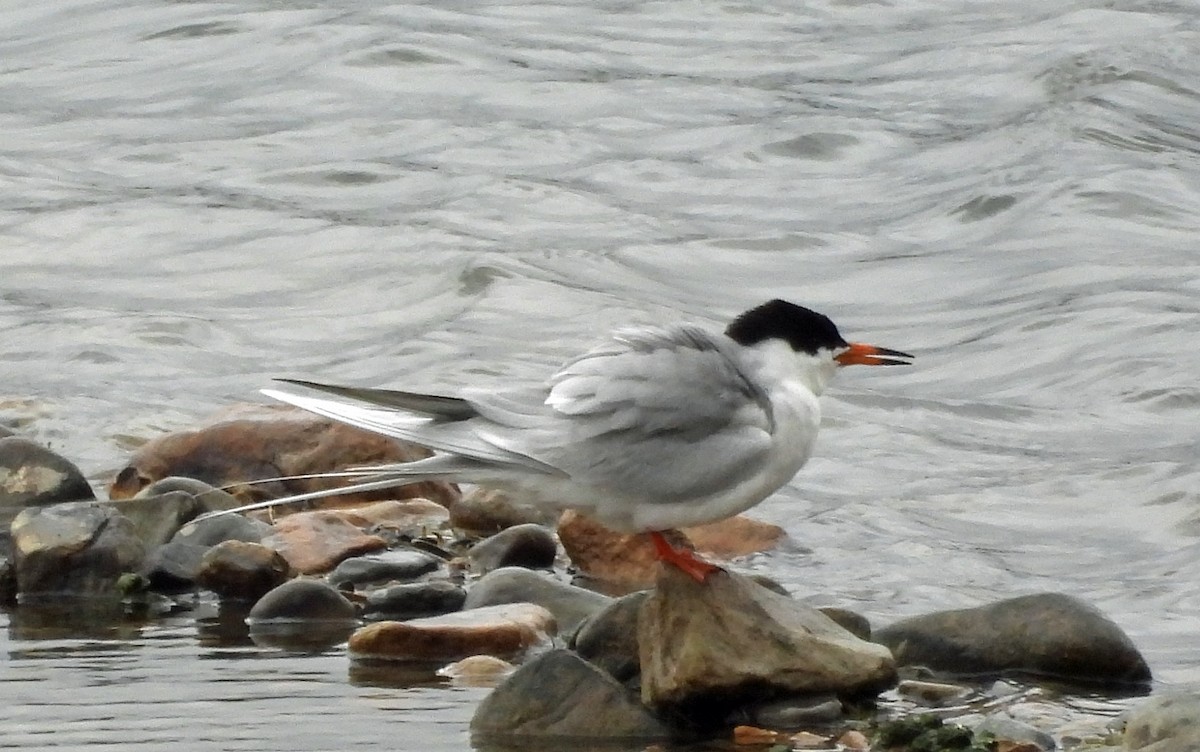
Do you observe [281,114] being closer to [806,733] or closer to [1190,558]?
[1190,558]

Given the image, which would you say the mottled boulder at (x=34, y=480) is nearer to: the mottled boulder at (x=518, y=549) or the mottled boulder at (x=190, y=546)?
the mottled boulder at (x=190, y=546)

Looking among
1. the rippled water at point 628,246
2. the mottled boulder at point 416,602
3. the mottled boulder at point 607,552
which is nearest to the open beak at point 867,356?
the rippled water at point 628,246

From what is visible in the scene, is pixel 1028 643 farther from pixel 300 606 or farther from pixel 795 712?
pixel 300 606

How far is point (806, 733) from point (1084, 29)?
39.1ft

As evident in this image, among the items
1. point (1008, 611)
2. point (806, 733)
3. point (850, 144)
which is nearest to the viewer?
point (806, 733)

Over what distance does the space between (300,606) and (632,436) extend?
1344 millimetres

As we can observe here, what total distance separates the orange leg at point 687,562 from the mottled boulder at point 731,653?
0.05 ft

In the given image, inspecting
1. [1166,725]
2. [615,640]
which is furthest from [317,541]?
[1166,725]

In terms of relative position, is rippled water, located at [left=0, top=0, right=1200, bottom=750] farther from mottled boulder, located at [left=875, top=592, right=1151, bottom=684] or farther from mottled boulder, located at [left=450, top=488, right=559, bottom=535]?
mottled boulder, located at [left=450, top=488, right=559, bottom=535]

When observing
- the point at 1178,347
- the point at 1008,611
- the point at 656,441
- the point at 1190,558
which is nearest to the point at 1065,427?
the point at 1178,347

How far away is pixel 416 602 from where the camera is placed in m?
6.27

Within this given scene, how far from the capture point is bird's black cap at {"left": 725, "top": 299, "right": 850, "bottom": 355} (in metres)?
5.62

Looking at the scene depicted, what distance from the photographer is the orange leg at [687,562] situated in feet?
16.7

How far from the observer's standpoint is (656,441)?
5254mm
